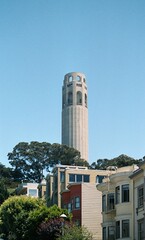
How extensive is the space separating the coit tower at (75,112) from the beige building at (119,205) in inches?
4541

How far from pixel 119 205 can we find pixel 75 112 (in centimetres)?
12777

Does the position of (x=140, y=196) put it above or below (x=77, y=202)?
below

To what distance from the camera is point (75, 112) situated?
17300 centimetres

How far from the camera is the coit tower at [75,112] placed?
554 ft

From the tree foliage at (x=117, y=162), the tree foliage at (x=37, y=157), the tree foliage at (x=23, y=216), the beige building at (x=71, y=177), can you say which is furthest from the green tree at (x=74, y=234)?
the tree foliage at (x=37, y=157)

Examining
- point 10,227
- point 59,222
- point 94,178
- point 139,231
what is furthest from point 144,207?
point 94,178

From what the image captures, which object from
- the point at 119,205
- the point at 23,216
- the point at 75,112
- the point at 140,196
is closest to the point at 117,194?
the point at 119,205

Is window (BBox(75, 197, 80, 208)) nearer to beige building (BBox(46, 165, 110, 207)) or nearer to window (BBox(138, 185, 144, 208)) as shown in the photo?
beige building (BBox(46, 165, 110, 207))

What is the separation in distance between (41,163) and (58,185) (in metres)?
67.1

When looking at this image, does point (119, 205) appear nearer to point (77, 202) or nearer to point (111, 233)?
point (111, 233)

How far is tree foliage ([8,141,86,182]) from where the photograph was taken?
142m

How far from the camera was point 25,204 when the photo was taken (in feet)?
213

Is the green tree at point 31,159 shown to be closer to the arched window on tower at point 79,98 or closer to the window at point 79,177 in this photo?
the arched window on tower at point 79,98

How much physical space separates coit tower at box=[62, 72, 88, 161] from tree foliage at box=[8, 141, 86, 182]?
20746mm
